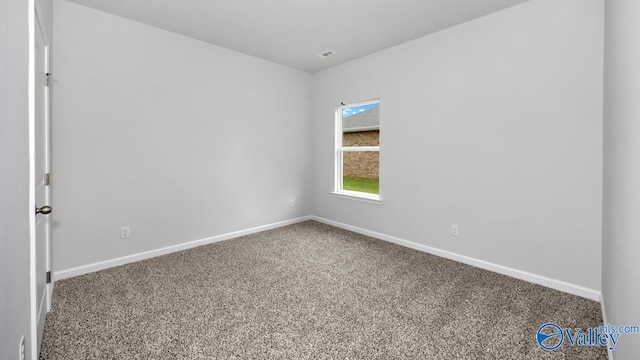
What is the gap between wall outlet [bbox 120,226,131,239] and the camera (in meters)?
2.97

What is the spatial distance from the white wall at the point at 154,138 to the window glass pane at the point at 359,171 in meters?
1.05

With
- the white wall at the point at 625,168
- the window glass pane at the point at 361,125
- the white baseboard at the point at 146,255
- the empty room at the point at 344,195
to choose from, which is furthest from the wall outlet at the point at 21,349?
the window glass pane at the point at 361,125

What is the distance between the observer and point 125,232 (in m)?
2.99

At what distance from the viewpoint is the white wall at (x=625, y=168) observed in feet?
3.59

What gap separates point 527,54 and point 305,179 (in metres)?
3.36

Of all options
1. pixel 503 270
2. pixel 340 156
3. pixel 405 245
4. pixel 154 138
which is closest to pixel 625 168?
pixel 503 270

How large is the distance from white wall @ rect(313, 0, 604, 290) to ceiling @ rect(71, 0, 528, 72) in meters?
0.28

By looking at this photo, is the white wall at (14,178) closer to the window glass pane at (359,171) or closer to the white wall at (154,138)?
the white wall at (154,138)

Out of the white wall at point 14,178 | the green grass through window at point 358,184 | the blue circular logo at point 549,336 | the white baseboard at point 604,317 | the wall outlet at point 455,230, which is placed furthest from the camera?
the green grass through window at point 358,184

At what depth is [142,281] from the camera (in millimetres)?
2566

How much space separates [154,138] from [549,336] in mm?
3918

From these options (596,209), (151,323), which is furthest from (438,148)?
(151,323)

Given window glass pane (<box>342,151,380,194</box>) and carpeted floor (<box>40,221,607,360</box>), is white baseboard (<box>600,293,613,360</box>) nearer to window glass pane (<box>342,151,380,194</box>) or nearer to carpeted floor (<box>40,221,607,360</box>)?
carpeted floor (<box>40,221,607,360</box>)

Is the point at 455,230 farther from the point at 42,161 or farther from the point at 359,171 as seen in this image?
the point at 42,161
